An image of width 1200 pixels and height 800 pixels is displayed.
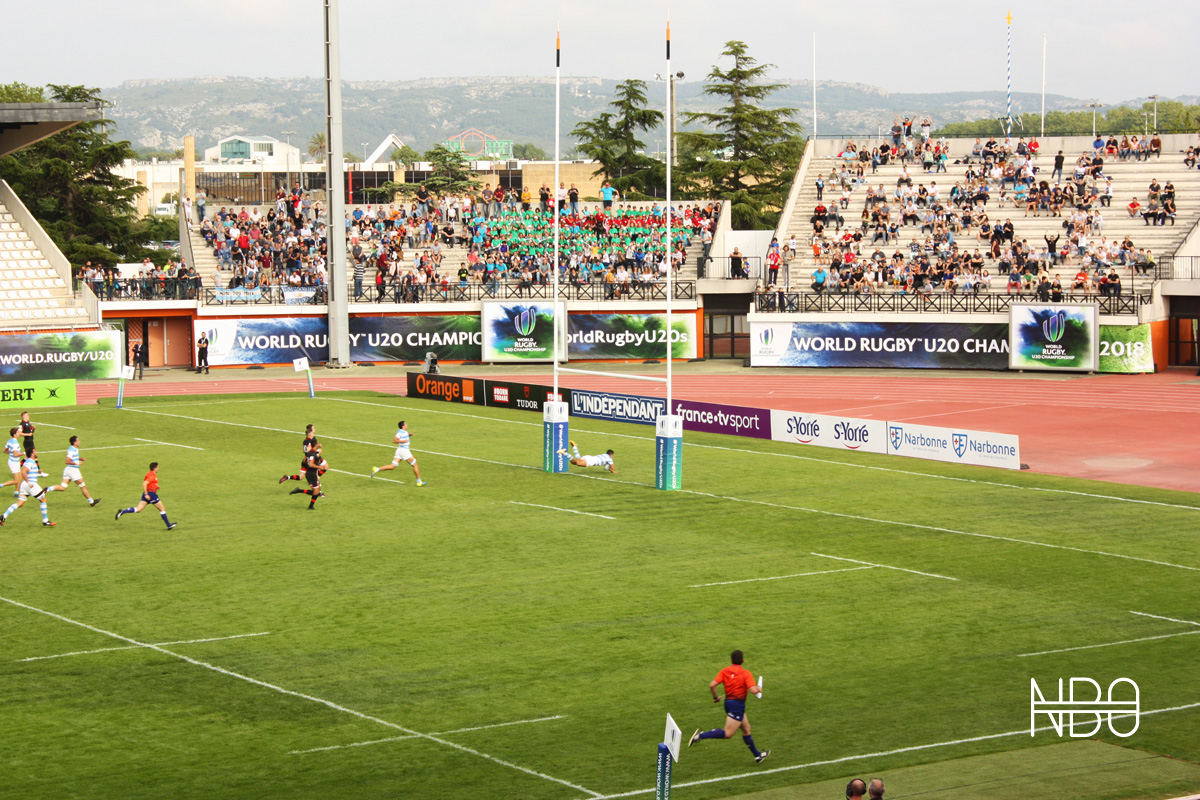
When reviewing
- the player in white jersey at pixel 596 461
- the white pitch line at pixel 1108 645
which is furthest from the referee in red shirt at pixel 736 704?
the player in white jersey at pixel 596 461

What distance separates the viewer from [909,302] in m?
58.4

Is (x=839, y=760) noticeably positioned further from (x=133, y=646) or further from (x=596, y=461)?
(x=596, y=461)

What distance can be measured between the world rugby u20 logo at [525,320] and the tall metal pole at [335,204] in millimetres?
7778

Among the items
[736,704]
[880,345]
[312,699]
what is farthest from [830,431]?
[736,704]

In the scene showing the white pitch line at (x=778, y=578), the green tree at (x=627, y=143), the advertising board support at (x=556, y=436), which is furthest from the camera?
the green tree at (x=627, y=143)

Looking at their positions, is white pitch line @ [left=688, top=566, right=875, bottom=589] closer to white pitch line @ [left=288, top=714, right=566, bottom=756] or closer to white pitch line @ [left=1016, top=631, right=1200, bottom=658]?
white pitch line @ [left=1016, top=631, right=1200, bottom=658]

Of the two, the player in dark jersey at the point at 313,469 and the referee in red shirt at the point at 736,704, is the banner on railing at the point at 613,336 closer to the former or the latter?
the player in dark jersey at the point at 313,469

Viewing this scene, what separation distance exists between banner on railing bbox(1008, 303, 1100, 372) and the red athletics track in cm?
124

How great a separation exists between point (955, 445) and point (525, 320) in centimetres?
2930

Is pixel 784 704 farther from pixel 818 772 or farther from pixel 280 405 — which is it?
pixel 280 405

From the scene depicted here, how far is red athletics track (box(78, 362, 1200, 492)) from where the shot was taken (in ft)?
119

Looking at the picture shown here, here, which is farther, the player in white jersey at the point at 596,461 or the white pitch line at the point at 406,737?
the player in white jersey at the point at 596,461

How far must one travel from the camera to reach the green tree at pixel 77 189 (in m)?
80.4

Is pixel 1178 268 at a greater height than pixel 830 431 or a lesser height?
greater
